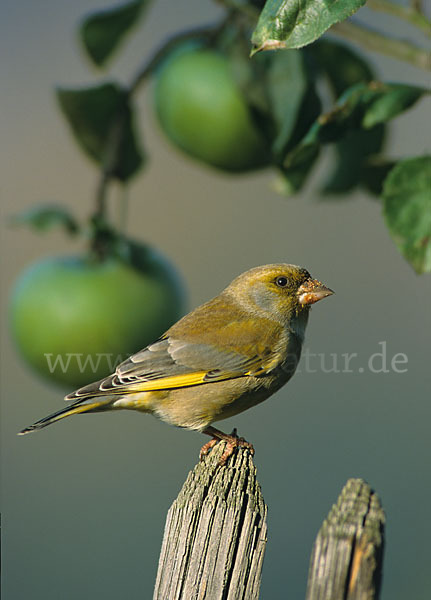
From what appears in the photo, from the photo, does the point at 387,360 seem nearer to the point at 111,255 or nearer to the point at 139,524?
the point at 139,524

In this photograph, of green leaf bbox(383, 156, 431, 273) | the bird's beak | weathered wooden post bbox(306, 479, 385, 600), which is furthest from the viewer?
the bird's beak

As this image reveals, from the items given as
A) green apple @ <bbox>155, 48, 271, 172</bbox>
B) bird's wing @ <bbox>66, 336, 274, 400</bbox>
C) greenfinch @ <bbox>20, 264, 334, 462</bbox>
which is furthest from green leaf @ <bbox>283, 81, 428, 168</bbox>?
bird's wing @ <bbox>66, 336, 274, 400</bbox>

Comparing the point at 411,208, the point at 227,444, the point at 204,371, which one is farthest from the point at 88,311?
the point at 411,208

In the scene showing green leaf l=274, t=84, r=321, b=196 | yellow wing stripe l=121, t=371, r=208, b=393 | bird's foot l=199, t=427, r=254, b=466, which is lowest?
bird's foot l=199, t=427, r=254, b=466

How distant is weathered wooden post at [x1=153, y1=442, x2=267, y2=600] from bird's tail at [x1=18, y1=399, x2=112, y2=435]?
70cm

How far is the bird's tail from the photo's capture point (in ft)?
7.10

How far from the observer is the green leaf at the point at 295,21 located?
164 cm

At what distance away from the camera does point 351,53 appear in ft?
8.56

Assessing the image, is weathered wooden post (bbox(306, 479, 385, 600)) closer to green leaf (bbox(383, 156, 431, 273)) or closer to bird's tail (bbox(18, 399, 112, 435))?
green leaf (bbox(383, 156, 431, 273))

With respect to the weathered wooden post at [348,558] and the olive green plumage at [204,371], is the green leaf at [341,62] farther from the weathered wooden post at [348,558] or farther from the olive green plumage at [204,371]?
the weathered wooden post at [348,558]

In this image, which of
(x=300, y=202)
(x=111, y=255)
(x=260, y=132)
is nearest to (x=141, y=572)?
(x=300, y=202)

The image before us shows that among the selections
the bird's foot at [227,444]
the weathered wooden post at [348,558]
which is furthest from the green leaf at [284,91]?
the weathered wooden post at [348,558]

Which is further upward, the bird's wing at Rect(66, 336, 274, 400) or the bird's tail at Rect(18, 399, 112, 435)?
the bird's wing at Rect(66, 336, 274, 400)

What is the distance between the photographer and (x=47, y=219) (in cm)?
254
